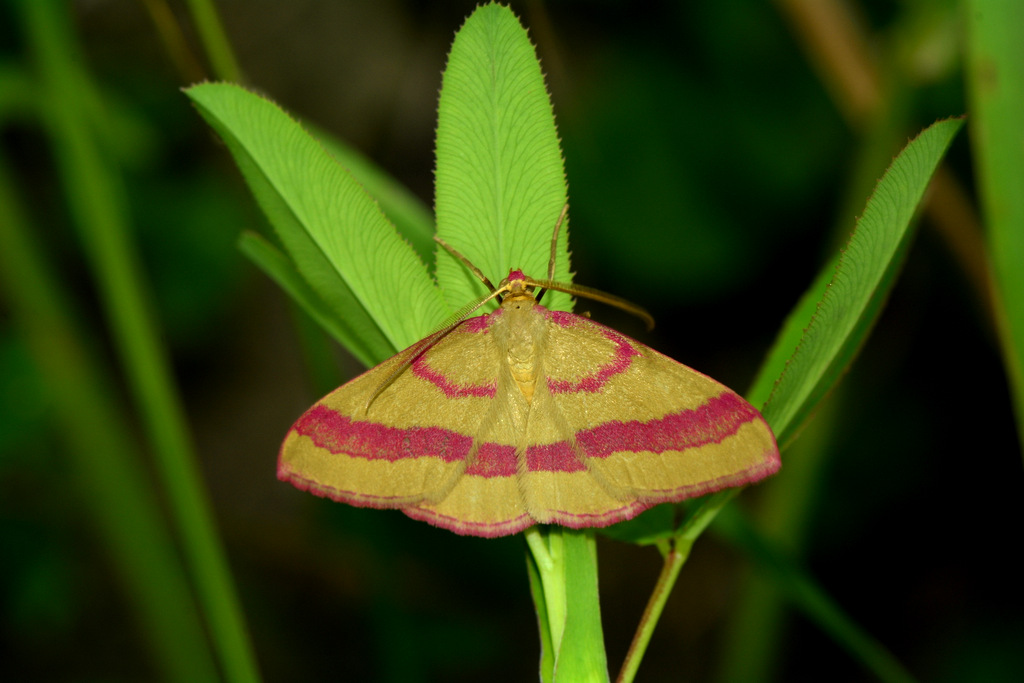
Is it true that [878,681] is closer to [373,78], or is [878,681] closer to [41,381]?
[41,381]

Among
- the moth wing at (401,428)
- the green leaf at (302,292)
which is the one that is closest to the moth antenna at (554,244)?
the moth wing at (401,428)

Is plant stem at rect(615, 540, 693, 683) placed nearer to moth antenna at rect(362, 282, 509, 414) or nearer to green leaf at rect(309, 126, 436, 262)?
moth antenna at rect(362, 282, 509, 414)

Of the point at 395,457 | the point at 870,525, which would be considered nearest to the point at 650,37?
the point at 870,525

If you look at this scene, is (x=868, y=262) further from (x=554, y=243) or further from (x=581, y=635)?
(x=581, y=635)

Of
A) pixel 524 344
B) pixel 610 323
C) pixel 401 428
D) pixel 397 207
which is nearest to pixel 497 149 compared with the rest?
pixel 524 344

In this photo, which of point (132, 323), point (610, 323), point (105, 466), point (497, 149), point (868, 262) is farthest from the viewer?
point (610, 323)

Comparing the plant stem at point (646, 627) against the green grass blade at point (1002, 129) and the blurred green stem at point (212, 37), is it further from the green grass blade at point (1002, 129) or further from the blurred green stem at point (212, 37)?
the blurred green stem at point (212, 37)

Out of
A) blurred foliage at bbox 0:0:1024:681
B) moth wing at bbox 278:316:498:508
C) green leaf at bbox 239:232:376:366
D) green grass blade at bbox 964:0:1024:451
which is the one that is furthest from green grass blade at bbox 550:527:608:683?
blurred foliage at bbox 0:0:1024:681

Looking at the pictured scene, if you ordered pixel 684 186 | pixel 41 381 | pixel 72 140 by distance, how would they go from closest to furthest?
pixel 72 140
pixel 41 381
pixel 684 186
